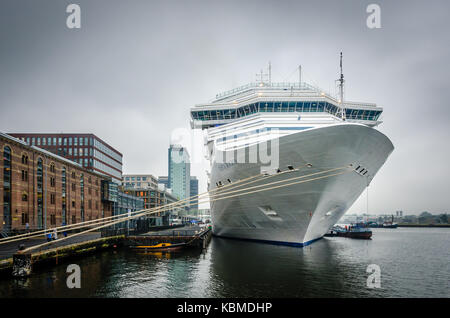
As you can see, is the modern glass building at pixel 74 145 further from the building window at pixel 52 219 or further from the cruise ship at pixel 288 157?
the cruise ship at pixel 288 157

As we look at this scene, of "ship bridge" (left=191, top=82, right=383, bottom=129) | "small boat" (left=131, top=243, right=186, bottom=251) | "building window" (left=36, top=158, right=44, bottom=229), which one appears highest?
"ship bridge" (left=191, top=82, right=383, bottom=129)

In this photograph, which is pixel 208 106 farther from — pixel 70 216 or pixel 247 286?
pixel 70 216

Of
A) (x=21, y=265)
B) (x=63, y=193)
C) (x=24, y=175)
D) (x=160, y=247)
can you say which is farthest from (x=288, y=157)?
(x=63, y=193)

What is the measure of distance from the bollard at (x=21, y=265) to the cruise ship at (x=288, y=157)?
11329 millimetres

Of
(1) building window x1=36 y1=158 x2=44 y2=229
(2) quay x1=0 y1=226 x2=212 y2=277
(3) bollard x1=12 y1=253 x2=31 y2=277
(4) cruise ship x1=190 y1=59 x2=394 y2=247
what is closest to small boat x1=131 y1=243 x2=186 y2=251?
(2) quay x1=0 y1=226 x2=212 y2=277

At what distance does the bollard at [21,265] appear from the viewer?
16734 millimetres

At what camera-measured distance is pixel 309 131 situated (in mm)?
17906

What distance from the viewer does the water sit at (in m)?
14.4

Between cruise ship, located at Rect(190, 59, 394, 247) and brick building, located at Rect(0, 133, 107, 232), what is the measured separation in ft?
60.9

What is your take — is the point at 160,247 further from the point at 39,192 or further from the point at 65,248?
the point at 39,192

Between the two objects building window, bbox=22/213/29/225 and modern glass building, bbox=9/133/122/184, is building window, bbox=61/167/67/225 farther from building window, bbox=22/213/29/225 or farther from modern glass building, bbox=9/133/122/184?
modern glass building, bbox=9/133/122/184

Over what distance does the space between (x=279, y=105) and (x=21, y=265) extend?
831 inches

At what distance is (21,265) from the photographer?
55.3 feet

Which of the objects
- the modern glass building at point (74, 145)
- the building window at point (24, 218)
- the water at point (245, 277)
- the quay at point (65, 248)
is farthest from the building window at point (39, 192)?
the modern glass building at point (74, 145)
